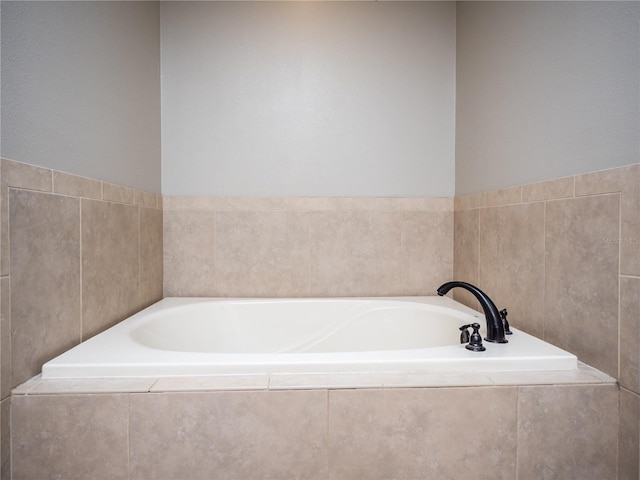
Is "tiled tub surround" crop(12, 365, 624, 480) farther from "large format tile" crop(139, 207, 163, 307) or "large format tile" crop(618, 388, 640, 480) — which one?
"large format tile" crop(139, 207, 163, 307)

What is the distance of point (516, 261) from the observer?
1.48 m

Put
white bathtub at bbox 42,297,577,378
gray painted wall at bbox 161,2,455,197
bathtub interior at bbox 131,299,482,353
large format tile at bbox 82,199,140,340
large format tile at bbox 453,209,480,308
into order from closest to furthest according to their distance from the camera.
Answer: white bathtub at bbox 42,297,577,378, large format tile at bbox 82,199,140,340, bathtub interior at bbox 131,299,482,353, large format tile at bbox 453,209,480,308, gray painted wall at bbox 161,2,455,197

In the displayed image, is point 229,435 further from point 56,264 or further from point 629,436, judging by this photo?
point 629,436

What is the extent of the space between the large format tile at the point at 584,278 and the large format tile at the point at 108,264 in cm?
165

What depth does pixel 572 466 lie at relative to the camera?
94 cm


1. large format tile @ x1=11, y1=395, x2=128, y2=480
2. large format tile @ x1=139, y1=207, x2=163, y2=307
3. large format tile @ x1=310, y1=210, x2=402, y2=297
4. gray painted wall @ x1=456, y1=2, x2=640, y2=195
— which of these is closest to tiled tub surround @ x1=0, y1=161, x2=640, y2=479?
large format tile @ x1=11, y1=395, x2=128, y2=480

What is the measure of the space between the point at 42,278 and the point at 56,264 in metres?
0.07

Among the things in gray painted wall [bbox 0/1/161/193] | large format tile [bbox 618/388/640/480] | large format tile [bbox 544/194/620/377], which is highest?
gray painted wall [bbox 0/1/161/193]

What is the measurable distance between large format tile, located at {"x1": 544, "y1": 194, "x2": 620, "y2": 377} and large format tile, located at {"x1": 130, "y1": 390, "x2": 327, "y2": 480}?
2.74ft

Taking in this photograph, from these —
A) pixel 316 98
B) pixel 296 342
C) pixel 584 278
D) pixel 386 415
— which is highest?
pixel 316 98

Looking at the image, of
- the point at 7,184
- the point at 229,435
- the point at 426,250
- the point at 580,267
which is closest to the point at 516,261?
the point at 580,267

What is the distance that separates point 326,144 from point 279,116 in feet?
1.02

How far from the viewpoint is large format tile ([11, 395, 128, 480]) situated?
87cm

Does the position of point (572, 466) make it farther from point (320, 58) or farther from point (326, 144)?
point (320, 58)
